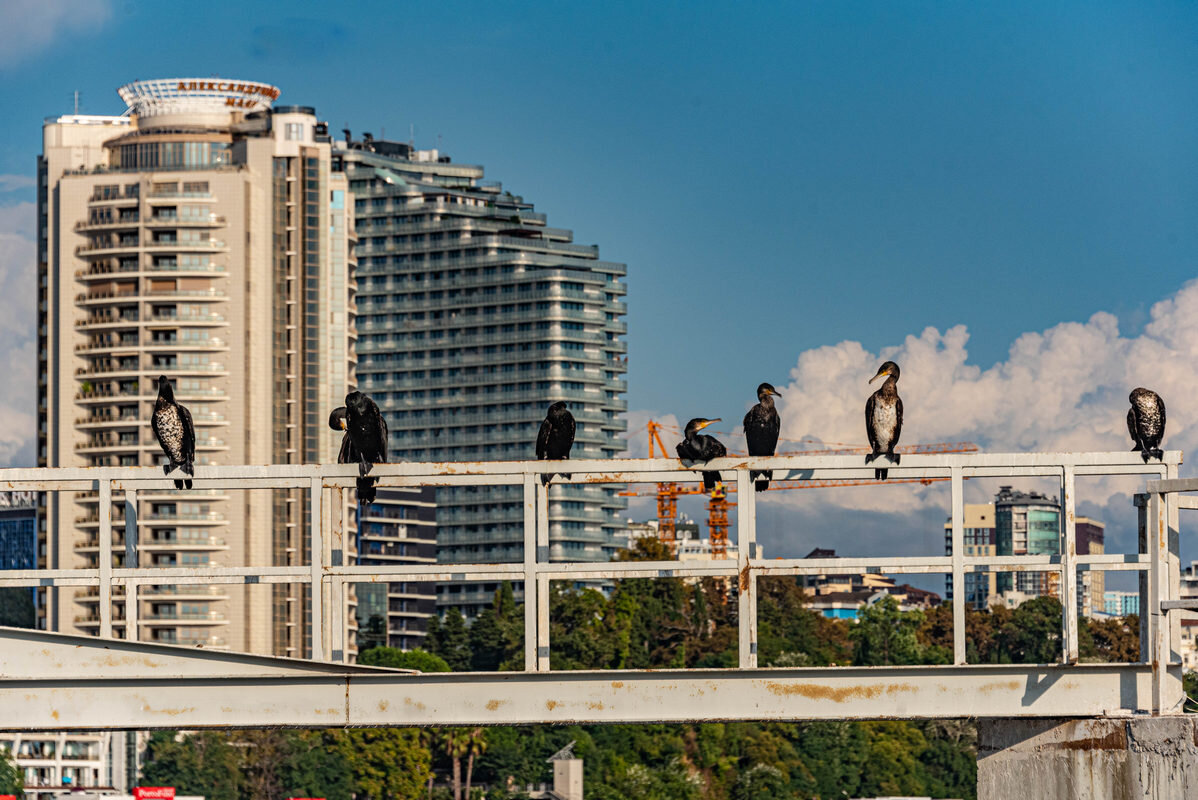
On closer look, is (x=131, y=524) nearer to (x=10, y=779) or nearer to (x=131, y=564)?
(x=131, y=564)

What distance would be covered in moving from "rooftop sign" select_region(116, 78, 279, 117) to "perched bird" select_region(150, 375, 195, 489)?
131183 millimetres

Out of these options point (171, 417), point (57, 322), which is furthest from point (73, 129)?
point (171, 417)

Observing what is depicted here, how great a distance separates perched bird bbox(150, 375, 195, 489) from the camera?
73.8ft

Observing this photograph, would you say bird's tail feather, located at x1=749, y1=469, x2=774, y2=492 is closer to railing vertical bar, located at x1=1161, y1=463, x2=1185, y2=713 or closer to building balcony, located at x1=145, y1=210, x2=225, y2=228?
railing vertical bar, located at x1=1161, y1=463, x2=1185, y2=713

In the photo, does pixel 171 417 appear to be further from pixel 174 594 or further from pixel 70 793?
pixel 174 594

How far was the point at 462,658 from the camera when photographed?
159 metres

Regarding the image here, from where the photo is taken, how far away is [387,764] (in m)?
126

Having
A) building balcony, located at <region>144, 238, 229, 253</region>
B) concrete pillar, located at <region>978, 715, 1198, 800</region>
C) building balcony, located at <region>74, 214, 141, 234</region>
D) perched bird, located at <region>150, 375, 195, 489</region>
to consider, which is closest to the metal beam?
concrete pillar, located at <region>978, 715, 1198, 800</region>

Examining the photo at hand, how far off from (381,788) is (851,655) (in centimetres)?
→ 5760

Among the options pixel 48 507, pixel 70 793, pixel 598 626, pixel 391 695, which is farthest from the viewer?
pixel 598 626

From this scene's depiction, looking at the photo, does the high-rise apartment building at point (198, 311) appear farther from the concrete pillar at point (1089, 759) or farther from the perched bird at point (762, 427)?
the concrete pillar at point (1089, 759)

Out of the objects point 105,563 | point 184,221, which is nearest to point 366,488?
point 105,563

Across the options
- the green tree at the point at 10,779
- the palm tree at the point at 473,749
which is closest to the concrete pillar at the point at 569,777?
the palm tree at the point at 473,749

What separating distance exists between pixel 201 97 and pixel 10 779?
5986cm
